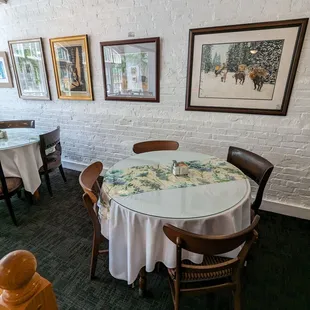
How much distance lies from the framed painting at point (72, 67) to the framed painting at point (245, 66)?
144 centimetres

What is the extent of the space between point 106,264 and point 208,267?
1.03 m

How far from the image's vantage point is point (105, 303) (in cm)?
142

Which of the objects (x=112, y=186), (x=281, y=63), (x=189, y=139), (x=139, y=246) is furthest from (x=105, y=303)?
(x=281, y=63)

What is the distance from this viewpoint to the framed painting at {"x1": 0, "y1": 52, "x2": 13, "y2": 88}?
3.30 m

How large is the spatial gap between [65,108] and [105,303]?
2.68 meters

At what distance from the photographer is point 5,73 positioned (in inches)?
133

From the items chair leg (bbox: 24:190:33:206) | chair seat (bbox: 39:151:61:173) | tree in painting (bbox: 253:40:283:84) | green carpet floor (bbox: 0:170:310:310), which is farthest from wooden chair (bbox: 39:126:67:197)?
tree in painting (bbox: 253:40:283:84)

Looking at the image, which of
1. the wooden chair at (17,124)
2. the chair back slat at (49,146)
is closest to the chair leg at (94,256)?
the chair back slat at (49,146)

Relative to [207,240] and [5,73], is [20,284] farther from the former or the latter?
[5,73]

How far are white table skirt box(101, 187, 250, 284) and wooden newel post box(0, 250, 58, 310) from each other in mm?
719

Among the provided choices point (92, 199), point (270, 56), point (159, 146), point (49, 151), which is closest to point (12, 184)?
point (49, 151)

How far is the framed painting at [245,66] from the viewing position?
1866 millimetres

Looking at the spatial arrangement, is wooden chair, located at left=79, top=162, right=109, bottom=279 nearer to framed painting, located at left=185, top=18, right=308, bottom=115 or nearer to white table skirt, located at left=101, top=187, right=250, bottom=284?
white table skirt, located at left=101, top=187, right=250, bottom=284

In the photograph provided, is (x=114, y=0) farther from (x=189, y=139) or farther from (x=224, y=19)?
(x=189, y=139)
